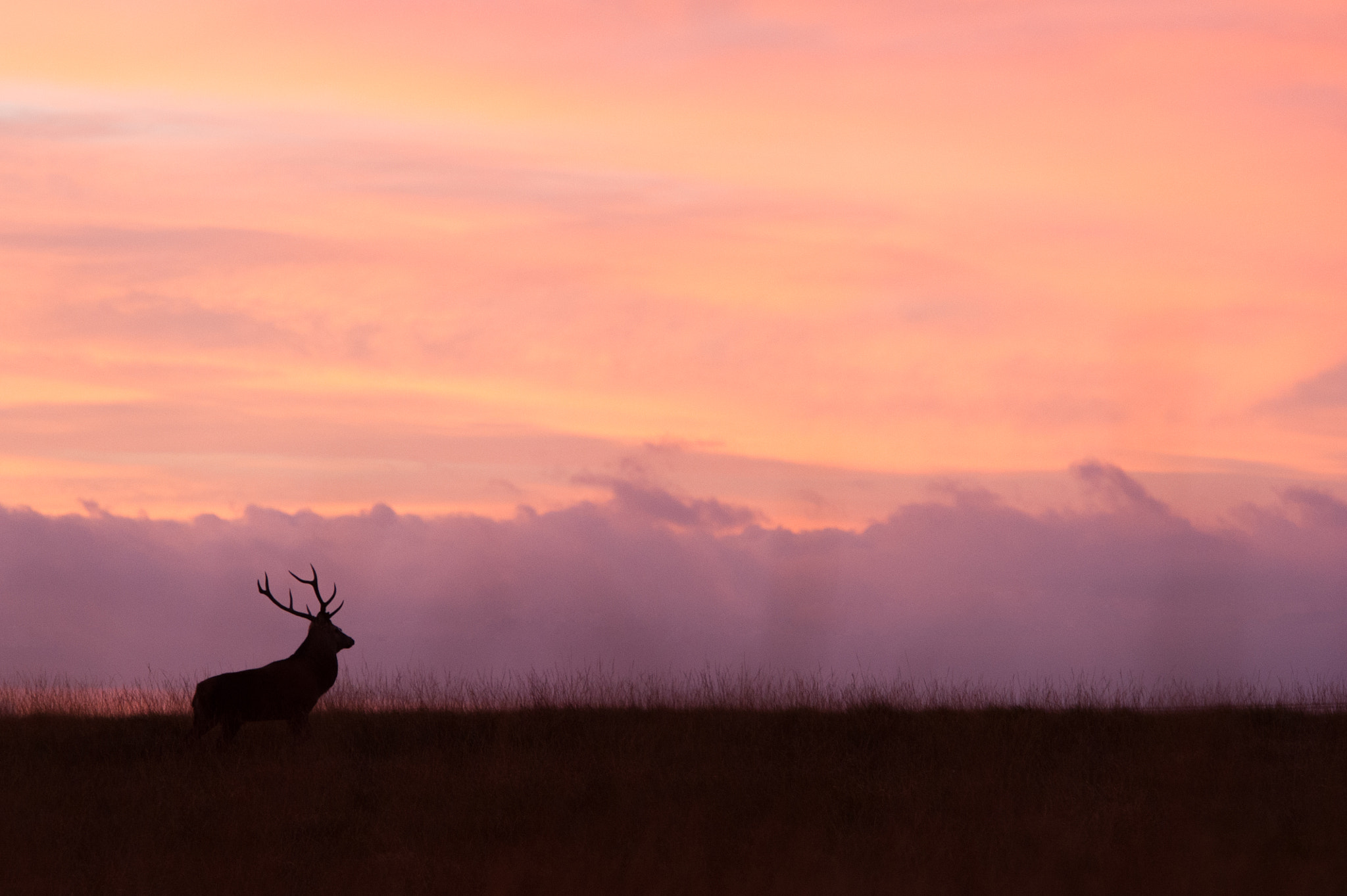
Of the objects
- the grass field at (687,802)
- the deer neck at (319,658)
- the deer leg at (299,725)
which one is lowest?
the grass field at (687,802)

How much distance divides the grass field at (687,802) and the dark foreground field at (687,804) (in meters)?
0.04

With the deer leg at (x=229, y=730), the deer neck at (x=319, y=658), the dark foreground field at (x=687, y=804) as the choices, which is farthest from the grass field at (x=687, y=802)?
the deer neck at (x=319, y=658)

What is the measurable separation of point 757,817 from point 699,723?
425 cm

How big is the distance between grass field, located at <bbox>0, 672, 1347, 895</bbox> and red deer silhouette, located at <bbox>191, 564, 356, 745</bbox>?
0.41m

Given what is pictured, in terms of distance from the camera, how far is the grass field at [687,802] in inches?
433

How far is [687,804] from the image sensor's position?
523 inches

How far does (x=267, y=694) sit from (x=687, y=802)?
586cm

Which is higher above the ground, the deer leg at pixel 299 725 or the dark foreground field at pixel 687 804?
the deer leg at pixel 299 725

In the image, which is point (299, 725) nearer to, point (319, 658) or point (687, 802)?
point (319, 658)

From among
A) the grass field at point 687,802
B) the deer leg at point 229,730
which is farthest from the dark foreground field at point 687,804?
the deer leg at point 229,730

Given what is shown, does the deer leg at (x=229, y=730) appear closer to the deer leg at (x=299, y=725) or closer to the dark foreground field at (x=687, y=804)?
the dark foreground field at (x=687, y=804)

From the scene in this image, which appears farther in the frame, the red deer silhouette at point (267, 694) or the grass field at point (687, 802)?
the red deer silhouette at point (267, 694)

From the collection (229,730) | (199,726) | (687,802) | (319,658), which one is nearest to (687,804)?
(687,802)

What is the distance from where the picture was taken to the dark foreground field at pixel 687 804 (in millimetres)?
10992
